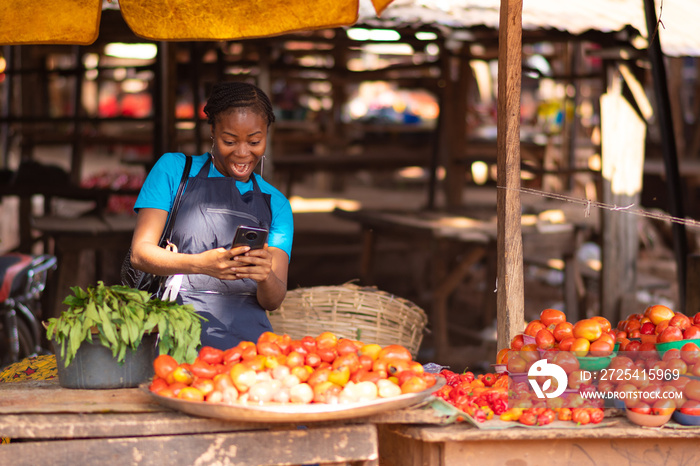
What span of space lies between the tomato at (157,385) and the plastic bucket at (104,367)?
0.69ft

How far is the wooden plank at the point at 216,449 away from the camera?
6.92 feet

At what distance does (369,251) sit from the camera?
6.63 m

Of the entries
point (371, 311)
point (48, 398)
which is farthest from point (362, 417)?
point (371, 311)

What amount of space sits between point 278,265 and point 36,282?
2.80m

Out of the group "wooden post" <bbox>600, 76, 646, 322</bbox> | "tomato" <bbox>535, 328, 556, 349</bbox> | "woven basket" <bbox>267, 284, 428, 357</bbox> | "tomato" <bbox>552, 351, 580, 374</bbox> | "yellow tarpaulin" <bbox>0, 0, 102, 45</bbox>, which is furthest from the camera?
"wooden post" <bbox>600, 76, 646, 322</bbox>

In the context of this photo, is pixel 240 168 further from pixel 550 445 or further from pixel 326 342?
pixel 550 445

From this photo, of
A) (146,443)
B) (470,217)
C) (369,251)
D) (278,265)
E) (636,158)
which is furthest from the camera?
(369,251)

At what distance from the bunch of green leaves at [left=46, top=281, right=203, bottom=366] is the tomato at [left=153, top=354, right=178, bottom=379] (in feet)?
0.38

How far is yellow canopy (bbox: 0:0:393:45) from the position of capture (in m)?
2.78

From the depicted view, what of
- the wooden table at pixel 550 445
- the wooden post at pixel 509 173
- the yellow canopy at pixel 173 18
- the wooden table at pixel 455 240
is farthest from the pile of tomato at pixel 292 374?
the wooden table at pixel 455 240

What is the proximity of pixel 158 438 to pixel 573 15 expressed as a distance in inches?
157

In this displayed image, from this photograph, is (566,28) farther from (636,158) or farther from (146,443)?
(146,443)

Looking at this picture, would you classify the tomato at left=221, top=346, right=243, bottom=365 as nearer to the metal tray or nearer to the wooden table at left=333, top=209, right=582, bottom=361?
the metal tray

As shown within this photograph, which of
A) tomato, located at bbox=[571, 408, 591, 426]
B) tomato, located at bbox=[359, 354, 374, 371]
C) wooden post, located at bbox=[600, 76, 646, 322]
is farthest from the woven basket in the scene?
wooden post, located at bbox=[600, 76, 646, 322]
